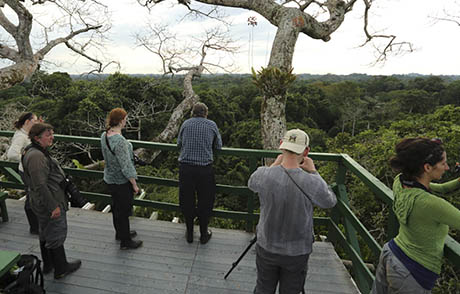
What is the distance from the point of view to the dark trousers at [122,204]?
9.51 feet

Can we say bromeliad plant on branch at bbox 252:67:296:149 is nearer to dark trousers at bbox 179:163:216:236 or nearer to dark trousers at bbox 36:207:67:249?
dark trousers at bbox 179:163:216:236

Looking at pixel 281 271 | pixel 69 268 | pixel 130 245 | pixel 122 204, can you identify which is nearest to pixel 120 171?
pixel 122 204

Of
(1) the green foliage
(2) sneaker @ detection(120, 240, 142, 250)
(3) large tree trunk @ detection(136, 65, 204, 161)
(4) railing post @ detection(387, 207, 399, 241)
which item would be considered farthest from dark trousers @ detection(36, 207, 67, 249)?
(3) large tree trunk @ detection(136, 65, 204, 161)

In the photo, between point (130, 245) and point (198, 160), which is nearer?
point (198, 160)

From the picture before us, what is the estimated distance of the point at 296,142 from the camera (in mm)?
1691

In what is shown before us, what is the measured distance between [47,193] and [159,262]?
126cm

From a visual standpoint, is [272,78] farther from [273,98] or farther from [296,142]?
[296,142]

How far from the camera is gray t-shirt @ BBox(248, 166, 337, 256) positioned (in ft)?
5.40

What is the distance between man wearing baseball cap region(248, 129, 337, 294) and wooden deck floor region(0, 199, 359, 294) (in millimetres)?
952

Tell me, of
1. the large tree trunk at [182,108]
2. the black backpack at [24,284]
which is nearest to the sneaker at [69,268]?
the black backpack at [24,284]

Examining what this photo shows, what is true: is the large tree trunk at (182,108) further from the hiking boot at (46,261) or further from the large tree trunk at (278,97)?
the hiking boot at (46,261)

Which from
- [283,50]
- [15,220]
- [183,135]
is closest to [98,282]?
[183,135]

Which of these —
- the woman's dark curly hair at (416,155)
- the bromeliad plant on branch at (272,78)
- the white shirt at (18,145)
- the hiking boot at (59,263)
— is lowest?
the hiking boot at (59,263)

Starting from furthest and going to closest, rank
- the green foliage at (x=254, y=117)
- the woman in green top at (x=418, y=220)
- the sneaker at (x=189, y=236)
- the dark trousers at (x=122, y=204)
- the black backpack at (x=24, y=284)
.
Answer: the green foliage at (x=254, y=117), the sneaker at (x=189, y=236), the dark trousers at (x=122, y=204), the black backpack at (x=24, y=284), the woman in green top at (x=418, y=220)
